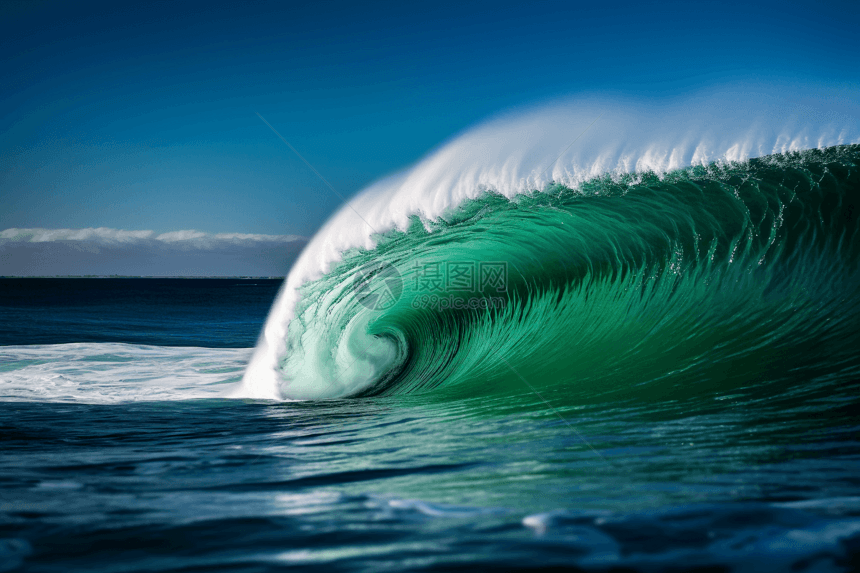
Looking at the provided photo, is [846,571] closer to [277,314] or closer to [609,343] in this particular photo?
[609,343]

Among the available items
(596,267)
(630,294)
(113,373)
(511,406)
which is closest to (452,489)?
(511,406)

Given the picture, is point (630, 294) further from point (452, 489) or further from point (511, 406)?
point (452, 489)

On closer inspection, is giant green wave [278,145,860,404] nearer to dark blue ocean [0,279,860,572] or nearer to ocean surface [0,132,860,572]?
ocean surface [0,132,860,572]

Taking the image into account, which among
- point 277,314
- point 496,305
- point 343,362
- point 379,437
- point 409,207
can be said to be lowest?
point 379,437

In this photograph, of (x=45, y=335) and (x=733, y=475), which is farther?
(x=45, y=335)

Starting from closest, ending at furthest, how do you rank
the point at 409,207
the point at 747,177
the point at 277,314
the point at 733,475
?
the point at 733,475 → the point at 747,177 → the point at 409,207 → the point at 277,314

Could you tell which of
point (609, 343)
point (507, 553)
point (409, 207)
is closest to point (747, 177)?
point (609, 343)
